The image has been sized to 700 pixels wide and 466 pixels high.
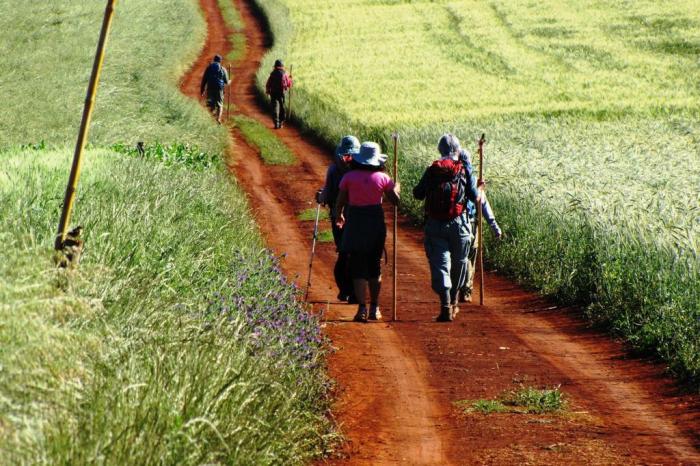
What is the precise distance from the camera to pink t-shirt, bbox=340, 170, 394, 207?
11938 millimetres

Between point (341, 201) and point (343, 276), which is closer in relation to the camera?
point (341, 201)

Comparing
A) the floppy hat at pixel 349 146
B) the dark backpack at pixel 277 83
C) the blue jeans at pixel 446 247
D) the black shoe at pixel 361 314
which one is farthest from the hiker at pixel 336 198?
the dark backpack at pixel 277 83

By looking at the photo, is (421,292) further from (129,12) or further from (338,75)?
(129,12)

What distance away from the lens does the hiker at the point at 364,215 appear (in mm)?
11961

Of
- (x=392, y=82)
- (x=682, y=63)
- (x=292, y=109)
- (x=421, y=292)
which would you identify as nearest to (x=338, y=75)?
(x=392, y=82)

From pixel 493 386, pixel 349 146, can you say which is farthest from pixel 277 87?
pixel 493 386

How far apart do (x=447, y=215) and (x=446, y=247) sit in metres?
0.39

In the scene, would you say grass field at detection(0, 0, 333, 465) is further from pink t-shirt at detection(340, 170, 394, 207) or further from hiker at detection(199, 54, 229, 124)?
hiker at detection(199, 54, 229, 124)

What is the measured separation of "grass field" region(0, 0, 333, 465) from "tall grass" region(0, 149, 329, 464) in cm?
1

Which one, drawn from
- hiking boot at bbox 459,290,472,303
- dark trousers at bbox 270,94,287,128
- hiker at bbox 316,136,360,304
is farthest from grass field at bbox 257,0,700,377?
hiker at bbox 316,136,360,304

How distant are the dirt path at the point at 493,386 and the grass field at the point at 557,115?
0.53 metres

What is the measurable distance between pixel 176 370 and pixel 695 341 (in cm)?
533

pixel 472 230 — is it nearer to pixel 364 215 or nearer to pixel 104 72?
pixel 364 215

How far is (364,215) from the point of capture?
12.1 m
